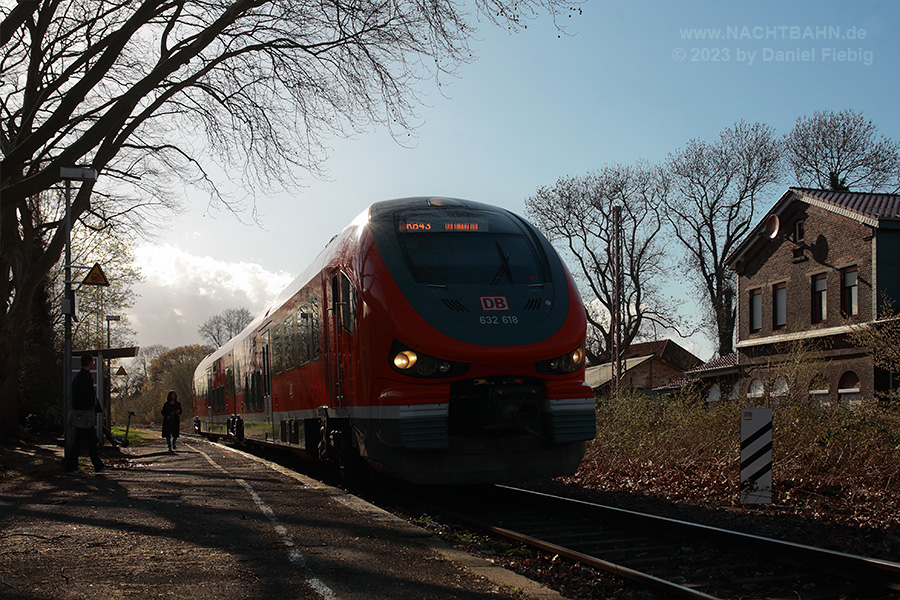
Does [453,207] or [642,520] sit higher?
[453,207]

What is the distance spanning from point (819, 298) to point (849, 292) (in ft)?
6.35

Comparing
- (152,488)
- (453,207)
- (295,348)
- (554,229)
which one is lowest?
(152,488)

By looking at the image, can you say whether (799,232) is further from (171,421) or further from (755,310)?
(171,421)

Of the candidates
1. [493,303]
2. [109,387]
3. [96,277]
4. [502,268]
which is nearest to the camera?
[493,303]

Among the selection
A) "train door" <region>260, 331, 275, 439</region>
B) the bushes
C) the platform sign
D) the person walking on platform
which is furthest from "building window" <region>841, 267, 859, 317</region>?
the person walking on platform

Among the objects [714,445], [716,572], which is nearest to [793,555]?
[716,572]

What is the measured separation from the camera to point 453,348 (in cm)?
834

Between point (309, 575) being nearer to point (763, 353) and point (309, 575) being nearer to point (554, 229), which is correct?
point (763, 353)

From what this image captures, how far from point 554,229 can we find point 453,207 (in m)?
41.3

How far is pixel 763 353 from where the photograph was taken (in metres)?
35.9

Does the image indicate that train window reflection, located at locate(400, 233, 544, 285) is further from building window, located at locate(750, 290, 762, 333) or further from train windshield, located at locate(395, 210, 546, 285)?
building window, located at locate(750, 290, 762, 333)

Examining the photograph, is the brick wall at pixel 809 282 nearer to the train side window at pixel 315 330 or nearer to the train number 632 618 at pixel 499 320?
the train side window at pixel 315 330

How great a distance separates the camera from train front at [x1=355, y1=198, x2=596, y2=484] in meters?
8.33

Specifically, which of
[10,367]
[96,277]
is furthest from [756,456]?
[10,367]
